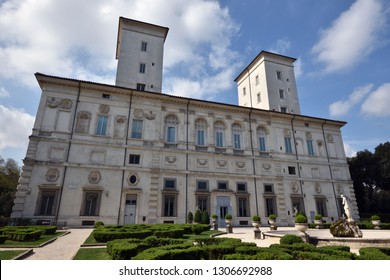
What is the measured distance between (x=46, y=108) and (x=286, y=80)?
35.8 meters

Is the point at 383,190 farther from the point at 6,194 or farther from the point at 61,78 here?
the point at 6,194

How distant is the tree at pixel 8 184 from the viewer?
105 feet

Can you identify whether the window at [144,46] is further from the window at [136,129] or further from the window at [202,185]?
the window at [202,185]

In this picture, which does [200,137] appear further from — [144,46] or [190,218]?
[144,46]

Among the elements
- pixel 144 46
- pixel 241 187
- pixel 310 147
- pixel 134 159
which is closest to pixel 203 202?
pixel 241 187

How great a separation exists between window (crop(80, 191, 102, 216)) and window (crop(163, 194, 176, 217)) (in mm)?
6608

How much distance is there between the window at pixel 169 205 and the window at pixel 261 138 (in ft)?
44.5

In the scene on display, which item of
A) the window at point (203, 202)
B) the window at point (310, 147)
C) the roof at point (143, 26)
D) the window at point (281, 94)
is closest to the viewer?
the window at point (203, 202)

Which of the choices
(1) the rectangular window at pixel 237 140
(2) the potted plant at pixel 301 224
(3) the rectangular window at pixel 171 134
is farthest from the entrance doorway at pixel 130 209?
(2) the potted plant at pixel 301 224

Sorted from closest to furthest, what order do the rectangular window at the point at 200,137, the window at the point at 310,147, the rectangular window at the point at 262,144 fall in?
the rectangular window at the point at 200,137, the rectangular window at the point at 262,144, the window at the point at 310,147

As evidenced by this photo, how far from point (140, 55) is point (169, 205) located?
2141 cm

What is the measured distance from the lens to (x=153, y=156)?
992 inches

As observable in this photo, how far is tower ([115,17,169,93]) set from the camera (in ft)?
101

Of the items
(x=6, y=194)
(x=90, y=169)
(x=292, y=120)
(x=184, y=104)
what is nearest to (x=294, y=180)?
(x=292, y=120)
